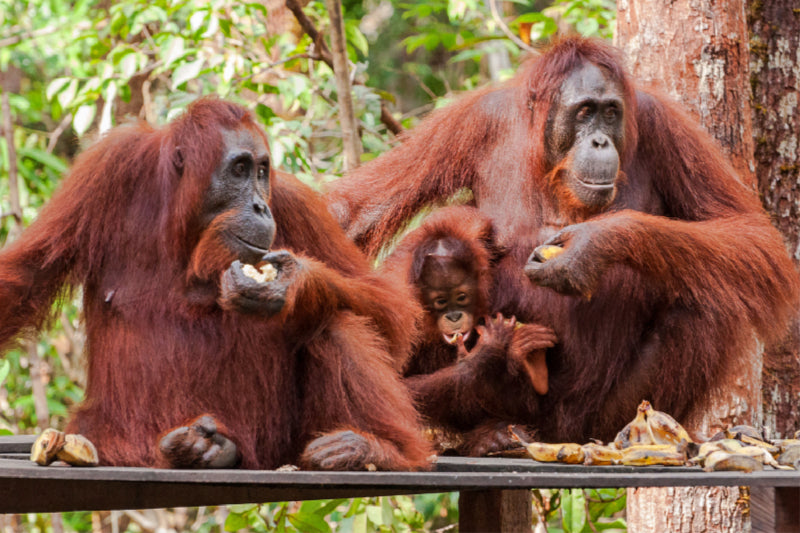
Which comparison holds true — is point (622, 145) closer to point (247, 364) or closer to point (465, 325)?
point (465, 325)

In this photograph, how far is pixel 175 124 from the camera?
8.71 feet

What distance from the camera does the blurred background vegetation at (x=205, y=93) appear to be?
4.50 meters

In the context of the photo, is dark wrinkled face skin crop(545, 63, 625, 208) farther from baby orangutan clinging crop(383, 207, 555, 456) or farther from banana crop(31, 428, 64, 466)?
banana crop(31, 428, 64, 466)

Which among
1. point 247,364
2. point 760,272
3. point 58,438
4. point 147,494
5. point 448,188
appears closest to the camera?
point 58,438

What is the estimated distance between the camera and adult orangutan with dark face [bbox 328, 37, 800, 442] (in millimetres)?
3049

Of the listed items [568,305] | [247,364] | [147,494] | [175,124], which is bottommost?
[147,494]

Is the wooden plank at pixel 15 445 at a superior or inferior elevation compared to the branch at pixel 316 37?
inferior

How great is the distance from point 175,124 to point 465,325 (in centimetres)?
114

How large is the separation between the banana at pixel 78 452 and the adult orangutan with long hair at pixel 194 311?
9 cm

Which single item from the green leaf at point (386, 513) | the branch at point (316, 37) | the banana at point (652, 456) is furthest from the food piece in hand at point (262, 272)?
the branch at point (316, 37)

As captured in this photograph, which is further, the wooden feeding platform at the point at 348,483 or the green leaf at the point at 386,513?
the green leaf at the point at 386,513

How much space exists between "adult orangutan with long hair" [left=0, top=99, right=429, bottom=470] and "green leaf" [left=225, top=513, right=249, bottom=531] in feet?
5.13

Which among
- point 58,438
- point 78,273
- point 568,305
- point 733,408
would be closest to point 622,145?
point 568,305

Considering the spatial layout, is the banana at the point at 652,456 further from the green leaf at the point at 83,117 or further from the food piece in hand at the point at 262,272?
the green leaf at the point at 83,117
